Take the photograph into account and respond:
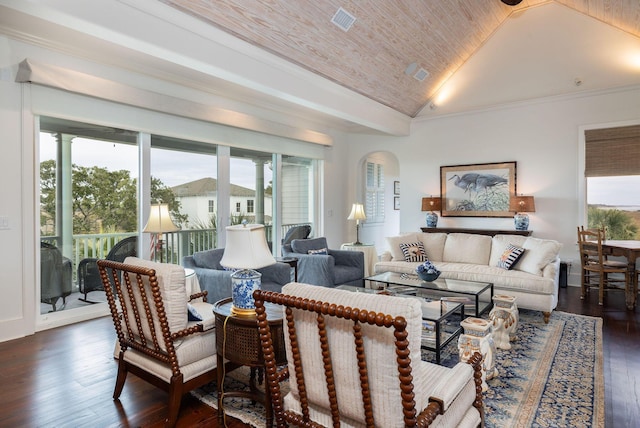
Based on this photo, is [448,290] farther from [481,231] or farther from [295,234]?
[295,234]

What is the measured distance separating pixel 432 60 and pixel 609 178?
3.11m

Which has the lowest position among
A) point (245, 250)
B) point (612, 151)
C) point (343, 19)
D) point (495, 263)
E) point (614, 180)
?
point (495, 263)

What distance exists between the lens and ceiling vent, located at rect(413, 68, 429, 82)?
5.83 meters

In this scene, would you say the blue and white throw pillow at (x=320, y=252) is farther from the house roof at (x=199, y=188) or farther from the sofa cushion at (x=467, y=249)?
the sofa cushion at (x=467, y=249)

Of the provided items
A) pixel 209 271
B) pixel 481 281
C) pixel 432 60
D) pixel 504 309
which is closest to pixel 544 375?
pixel 504 309

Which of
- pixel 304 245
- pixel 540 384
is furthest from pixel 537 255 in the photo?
pixel 304 245

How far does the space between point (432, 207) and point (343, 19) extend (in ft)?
12.3

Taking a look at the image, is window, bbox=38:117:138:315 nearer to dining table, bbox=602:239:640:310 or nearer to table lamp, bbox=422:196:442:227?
table lamp, bbox=422:196:442:227

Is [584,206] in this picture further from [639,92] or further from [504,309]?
[504,309]

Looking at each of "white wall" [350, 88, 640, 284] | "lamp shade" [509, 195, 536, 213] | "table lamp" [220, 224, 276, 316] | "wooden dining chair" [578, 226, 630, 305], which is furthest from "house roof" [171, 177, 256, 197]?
"wooden dining chair" [578, 226, 630, 305]

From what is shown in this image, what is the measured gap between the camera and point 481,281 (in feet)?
14.5

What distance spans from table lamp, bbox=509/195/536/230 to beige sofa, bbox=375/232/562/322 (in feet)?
3.61

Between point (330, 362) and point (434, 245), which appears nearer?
point (330, 362)

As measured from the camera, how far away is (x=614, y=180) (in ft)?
18.2
